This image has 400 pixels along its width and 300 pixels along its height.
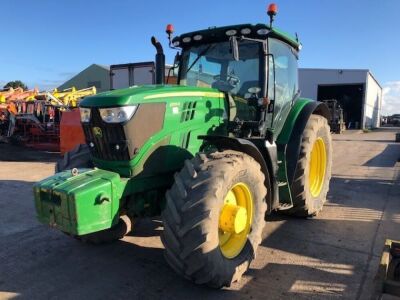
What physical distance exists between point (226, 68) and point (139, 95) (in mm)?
1514

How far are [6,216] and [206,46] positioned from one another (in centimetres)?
373

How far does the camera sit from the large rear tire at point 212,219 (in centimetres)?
320

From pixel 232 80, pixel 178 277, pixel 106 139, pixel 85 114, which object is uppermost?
pixel 232 80

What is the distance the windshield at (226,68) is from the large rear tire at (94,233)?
5.12ft

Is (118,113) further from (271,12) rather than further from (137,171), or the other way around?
(271,12)

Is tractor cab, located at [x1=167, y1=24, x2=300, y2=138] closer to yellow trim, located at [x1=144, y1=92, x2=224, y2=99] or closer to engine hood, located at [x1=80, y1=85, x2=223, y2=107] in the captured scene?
yellow trim, located at [x1=144, y1=92, x2=224, y2=99]

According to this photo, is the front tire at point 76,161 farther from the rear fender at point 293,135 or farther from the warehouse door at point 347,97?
the warehouse door at point 347,97

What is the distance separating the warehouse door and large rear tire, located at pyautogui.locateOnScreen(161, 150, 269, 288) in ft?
117

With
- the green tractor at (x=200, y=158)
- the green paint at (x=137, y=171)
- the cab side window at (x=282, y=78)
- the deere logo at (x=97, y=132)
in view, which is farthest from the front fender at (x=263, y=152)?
the deere logo at (x=97, y=132)

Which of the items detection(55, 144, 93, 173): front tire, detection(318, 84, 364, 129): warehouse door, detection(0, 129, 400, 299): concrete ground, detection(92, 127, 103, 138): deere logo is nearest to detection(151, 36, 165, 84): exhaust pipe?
detection(55, 144, 93, 173): front tire

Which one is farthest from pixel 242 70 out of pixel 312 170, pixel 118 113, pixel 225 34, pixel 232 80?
pixel 312 170

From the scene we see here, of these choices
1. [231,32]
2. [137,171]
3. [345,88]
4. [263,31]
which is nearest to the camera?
[137,171]

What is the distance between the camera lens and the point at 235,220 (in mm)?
3576

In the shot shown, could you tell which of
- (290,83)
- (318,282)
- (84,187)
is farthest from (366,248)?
(84,187)
